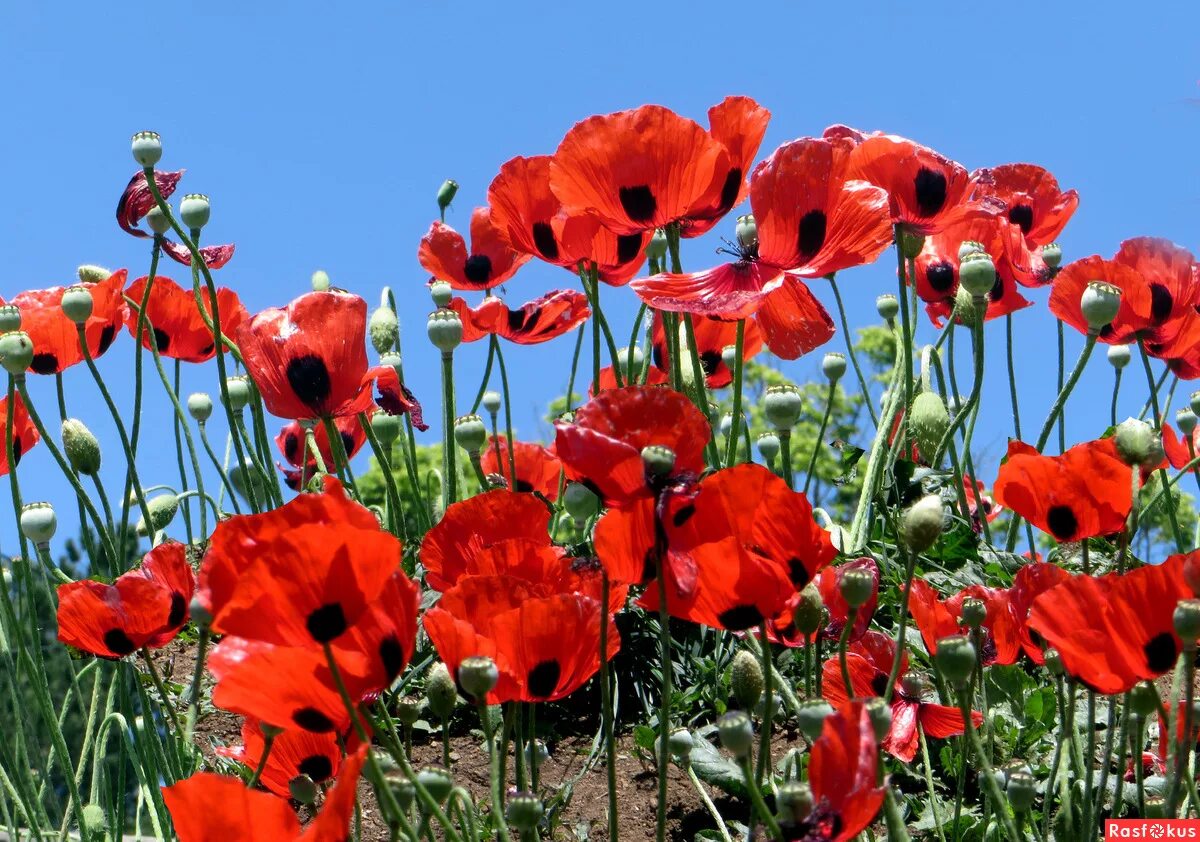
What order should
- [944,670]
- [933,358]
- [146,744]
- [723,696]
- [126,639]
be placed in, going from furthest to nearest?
1. [933,358]
2. [723,696]
3. [146,744]
4. [126,639]
5. [944,670]

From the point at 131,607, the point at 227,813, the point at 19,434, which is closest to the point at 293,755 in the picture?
the point at 131,607

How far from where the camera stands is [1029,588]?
76.0 inches

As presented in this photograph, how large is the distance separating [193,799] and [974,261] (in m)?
1.59

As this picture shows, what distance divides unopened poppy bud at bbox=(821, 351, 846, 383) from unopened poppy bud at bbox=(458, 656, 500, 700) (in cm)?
206

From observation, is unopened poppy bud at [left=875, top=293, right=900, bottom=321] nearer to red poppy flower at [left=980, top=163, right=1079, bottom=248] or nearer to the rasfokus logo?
red poppy flower at [left=980, top=163, right=1079, bottom=248]

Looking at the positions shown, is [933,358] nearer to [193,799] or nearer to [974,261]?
[974,261]

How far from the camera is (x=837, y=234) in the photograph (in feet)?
7.63

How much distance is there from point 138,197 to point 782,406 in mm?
1426

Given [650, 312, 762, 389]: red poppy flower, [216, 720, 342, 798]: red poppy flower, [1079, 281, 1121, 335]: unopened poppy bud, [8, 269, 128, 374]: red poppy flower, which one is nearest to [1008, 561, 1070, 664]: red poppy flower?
[1079, 281, 1121, 335]: unopened poppy bud

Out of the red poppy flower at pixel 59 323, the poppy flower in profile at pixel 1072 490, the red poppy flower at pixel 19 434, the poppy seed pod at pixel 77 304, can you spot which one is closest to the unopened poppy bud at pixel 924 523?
the poppy flower in profile at pixel 1072 490

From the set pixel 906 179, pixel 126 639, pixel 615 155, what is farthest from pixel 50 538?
pixel 906 179

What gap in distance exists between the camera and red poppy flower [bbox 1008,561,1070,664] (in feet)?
6.22

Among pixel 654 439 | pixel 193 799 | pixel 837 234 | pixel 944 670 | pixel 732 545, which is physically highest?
pixel 837 234

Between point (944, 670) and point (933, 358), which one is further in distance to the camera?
point (933, 358)
